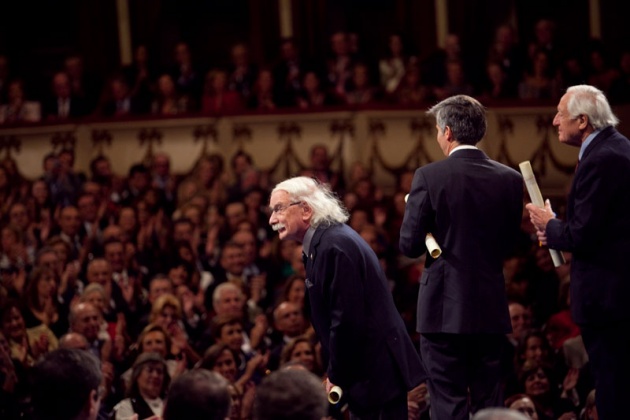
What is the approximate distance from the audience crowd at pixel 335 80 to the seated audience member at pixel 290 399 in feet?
26.5

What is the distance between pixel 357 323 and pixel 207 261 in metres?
Answer: 5.33

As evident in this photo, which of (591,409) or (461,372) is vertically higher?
(461,372)

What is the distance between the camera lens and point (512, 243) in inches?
197

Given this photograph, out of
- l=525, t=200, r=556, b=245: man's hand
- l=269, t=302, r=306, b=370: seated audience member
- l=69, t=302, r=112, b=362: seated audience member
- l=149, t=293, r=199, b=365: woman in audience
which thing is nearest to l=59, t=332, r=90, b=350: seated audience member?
l=69, t=302, r=112, b=362: seated audience member

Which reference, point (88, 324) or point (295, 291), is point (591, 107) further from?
point (88, 324)

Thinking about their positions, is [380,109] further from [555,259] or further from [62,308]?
[555,259]

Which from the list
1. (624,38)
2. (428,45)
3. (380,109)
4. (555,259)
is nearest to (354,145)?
(380,109)

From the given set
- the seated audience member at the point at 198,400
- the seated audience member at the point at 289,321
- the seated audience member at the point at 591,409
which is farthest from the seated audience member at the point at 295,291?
Answer: the seated audience member at the point at 198,400

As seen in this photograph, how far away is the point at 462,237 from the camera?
4879 mm

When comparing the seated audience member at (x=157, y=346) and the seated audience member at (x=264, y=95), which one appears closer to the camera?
the seated audience member at (x=157, y=346)

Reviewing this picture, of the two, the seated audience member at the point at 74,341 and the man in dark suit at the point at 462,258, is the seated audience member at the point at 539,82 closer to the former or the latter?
the seated audience member at the point at 74,341

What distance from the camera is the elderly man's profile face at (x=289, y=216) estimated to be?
16.1 feet

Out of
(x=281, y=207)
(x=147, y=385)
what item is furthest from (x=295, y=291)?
(x=281, y=207)

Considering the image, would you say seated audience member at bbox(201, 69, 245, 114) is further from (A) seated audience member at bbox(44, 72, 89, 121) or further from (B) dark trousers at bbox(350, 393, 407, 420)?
(B) dark trousers at bbox(350, 393, 407, 420)
